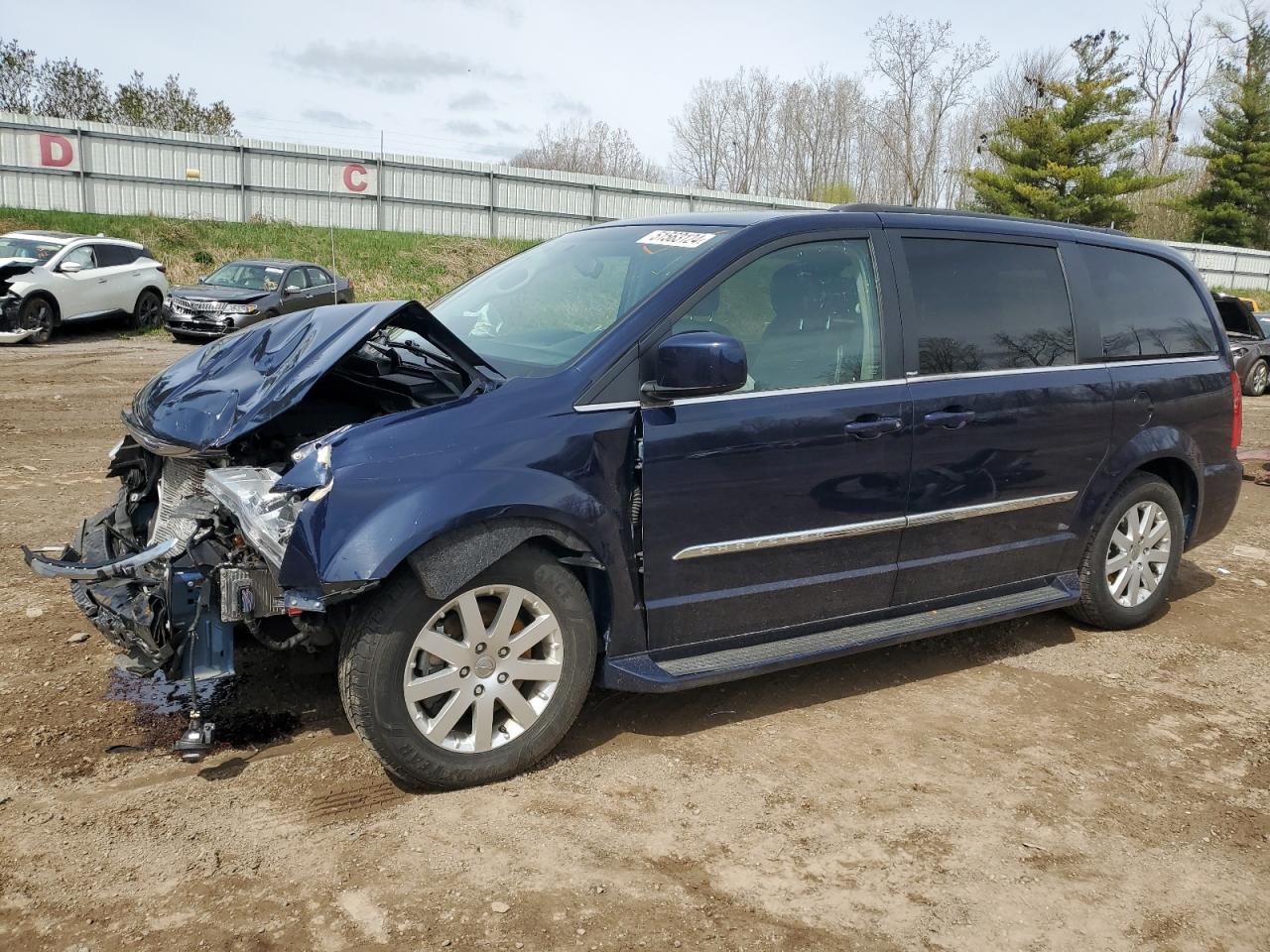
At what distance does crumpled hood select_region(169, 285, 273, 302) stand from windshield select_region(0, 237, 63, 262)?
6.49 feet

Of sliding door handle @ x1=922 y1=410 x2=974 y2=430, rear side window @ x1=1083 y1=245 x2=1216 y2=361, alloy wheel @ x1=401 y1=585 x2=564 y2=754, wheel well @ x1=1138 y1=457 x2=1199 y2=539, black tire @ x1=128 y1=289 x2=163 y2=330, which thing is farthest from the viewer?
black tire @ x1=128 y1=289 x2=163 y2=330

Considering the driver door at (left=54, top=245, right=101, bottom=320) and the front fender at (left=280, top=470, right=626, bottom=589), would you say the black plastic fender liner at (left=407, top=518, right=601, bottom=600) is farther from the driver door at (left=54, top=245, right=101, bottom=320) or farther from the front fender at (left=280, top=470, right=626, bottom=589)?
the driver door at (left=54, top=245, right=101, bottom=320)

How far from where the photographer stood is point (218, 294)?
733 inches

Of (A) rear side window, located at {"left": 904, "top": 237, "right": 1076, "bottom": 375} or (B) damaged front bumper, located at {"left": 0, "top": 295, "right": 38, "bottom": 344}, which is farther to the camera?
(B) damaged front bumper, located at {"left": 0, "top": 295, "right": 38, "bottom": 344}

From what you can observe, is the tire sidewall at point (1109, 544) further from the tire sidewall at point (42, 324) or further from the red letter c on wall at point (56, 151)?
the red letter c on wall at point (56, 151)

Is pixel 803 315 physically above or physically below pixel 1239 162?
below

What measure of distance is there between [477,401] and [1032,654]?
3.06 m

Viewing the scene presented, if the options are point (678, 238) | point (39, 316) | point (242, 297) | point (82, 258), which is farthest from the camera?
point (242, 297)

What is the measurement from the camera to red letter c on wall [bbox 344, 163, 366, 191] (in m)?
29.4

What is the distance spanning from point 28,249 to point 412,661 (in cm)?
1741

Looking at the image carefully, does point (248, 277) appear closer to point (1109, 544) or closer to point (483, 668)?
point (1109, 544)

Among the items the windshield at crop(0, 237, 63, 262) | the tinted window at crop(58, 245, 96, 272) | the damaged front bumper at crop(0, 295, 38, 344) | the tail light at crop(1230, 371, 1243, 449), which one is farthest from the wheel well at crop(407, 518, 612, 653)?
the windshield at crop(0, 237, 63, 262)

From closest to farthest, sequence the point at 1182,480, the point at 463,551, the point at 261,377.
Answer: the point at 463,551 < the point at 261,377 < the point at 1182,480

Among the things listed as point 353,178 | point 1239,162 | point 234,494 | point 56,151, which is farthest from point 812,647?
point 1239,162
